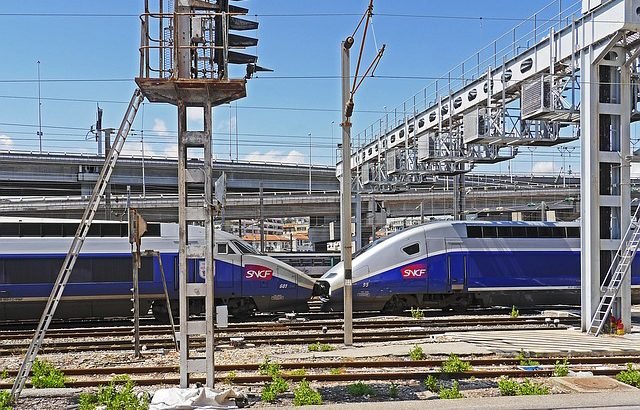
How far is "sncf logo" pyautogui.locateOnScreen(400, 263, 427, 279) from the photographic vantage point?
1934cm

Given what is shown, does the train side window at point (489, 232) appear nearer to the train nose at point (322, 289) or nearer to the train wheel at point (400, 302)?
the train wheel at point (400, 302)

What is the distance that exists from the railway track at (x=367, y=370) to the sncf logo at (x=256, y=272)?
688 centimetres

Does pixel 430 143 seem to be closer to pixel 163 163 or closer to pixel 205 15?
pixel 205 15

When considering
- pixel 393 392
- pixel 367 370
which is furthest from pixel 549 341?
pixel 393 392

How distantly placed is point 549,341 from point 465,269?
5.77m

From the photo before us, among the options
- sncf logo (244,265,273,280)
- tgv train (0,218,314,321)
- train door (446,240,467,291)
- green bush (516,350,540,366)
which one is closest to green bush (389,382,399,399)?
green bush (516,350,540,366)

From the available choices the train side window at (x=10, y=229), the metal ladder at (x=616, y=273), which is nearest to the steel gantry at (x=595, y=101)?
the metal ladder at (x=616, y=273)

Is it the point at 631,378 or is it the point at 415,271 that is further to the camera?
the point at 415,271

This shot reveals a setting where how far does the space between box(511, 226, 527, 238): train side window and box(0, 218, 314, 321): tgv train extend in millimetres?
7297

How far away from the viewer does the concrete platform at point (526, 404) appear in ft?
24.2

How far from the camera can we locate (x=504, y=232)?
20719 millimetres

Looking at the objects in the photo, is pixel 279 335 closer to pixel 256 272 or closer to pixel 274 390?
pixel 256 272

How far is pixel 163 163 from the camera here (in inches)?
2393

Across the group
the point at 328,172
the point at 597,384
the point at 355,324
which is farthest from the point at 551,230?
the point at 328,172
